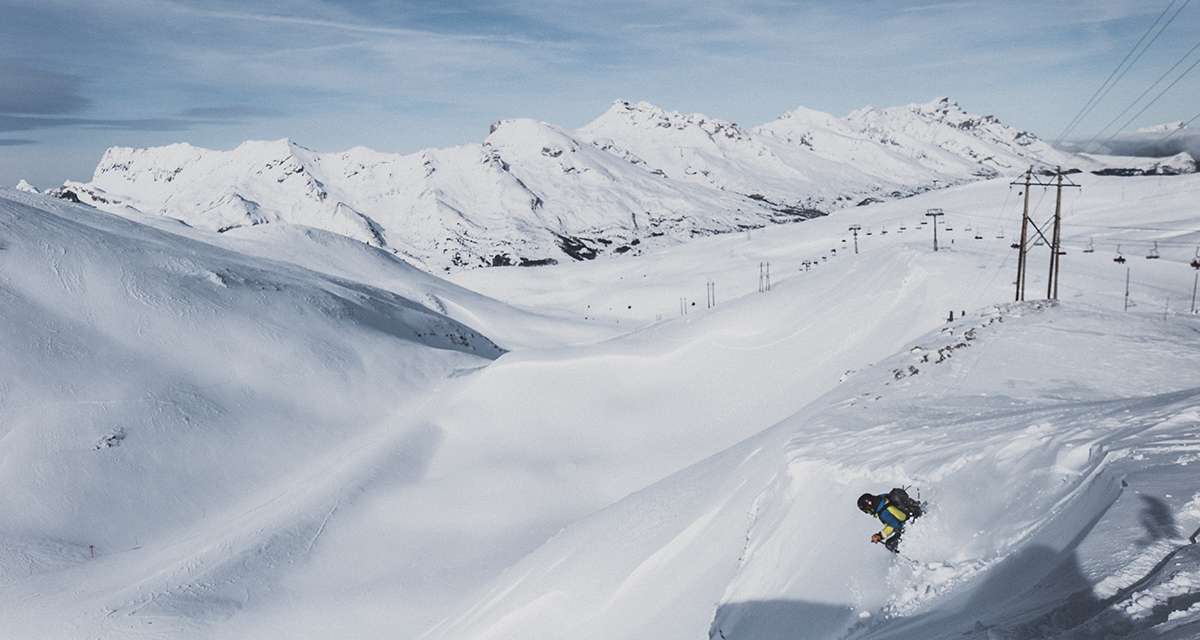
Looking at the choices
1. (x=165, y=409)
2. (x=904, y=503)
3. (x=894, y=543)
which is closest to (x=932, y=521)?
(x=904, y=503)

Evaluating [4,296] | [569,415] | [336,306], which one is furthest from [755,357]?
[4,296]

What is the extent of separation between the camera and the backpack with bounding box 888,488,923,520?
10305 mm

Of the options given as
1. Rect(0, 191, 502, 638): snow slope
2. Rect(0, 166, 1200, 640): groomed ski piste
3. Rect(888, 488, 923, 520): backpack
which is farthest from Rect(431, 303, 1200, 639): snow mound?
Rect(0, 191, 502, 638): snow slope

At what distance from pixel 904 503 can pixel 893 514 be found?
1.08ft

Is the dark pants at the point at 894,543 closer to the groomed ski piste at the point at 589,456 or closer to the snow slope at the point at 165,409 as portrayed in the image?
the groomed ski piste at the point at 589,456

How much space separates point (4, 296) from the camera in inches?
1460

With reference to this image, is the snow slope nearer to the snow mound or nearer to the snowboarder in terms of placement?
the snow mound

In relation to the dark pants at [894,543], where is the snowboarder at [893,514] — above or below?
above

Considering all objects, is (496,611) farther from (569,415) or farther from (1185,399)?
(569,415)

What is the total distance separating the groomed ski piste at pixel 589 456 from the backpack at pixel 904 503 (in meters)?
0.29

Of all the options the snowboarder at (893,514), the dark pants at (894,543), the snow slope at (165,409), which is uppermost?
the snowboarder at (893,514)

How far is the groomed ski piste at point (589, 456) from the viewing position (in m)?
9.34

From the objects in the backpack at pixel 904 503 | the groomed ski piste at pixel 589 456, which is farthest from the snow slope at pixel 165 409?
the backpack at pixel 904 503

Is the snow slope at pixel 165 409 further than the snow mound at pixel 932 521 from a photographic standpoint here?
Yes
